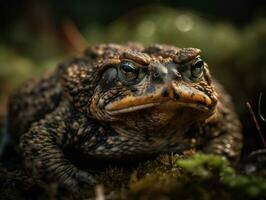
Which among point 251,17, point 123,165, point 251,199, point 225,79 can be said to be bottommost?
point 251,199

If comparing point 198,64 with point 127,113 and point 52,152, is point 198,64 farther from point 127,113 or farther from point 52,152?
point 52,152

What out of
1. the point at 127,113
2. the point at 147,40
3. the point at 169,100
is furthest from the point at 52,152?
the point at 147,40

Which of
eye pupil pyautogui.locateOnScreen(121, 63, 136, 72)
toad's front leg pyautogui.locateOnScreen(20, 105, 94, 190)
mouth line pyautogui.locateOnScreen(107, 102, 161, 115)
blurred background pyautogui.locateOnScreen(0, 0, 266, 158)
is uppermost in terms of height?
blurred background pyautogui.locateOnScreen(0, 0, 266, 158)

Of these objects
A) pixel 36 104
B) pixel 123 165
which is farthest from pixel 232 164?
pixel 36 104

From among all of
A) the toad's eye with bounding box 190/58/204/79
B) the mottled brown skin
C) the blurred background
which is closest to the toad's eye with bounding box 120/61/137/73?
the mottled brown skin

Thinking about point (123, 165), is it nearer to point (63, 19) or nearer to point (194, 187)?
point (194, 187)

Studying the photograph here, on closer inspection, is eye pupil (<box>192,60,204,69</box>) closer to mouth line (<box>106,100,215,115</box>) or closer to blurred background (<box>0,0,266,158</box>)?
mouth line (<box>106,100,215,115</box>)
